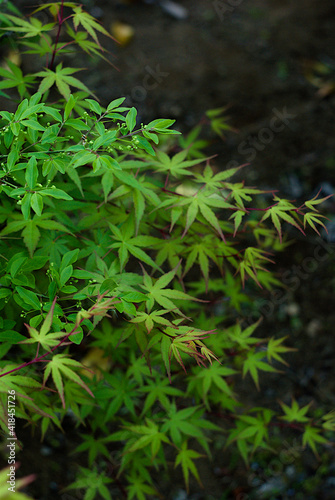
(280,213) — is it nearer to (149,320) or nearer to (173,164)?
(173,164)

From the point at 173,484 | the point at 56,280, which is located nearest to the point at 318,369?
the point at 173,484

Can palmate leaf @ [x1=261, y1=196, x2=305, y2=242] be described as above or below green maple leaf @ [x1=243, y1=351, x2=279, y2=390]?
above

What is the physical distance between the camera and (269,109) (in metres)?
4.05

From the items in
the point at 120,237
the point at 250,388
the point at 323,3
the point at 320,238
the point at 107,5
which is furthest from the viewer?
the point at 323,3

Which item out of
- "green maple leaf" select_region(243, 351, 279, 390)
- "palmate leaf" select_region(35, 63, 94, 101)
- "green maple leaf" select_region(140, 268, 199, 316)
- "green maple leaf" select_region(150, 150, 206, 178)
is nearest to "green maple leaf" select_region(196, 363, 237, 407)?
"green maple leaf" select_region(243, 351, 279, 390)

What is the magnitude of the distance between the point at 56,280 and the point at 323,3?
16.5 ft

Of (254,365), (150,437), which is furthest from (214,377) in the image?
(150,437)

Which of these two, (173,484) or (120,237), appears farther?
(173,484)

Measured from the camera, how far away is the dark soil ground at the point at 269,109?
2.71m

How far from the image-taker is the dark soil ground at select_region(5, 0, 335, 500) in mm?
2707

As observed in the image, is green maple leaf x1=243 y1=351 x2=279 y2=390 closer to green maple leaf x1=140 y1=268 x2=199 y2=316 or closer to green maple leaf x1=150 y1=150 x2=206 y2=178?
green maple leaf x1=140 y1=268 x2=199 y2=316

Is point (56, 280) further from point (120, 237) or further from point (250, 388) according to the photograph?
point (250, 388)

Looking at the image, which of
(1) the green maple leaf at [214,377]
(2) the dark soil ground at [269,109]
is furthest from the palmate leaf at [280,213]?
(2) the dark soil ground at [269,109]

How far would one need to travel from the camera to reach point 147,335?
133 centimetres
